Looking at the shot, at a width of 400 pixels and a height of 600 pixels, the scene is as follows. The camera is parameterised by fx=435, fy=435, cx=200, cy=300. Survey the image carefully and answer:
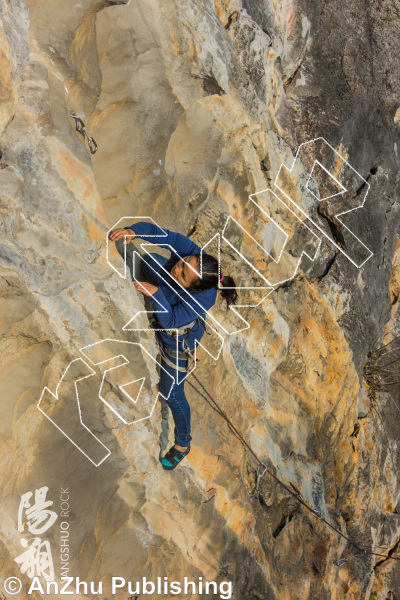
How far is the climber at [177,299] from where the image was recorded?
8.57ft

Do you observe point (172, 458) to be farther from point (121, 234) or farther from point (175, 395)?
point (121, 234)

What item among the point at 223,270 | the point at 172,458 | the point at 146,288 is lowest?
the point at 172,458

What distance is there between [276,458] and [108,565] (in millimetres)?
1835

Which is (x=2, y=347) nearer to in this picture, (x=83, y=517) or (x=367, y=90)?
(x=83, y=517)

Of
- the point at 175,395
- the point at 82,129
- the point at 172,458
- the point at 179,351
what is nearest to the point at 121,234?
the point at 82,129

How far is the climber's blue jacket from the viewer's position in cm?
263

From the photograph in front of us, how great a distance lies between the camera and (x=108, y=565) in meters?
2.74

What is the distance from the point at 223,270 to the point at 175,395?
1.27m

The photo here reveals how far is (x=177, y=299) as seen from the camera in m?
A: 2.69

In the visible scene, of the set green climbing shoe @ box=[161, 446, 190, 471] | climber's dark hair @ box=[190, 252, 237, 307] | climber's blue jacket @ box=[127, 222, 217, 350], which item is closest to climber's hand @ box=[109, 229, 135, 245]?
climber's blue jacket @ box=[127, 222, 217, 350]

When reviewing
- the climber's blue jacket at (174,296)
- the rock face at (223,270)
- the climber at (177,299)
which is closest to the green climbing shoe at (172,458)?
the climber at (177,299)

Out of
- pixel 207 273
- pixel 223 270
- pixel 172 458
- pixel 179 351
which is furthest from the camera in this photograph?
pixel 223 270

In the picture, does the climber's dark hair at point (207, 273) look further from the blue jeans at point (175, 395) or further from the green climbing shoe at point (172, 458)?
the green climbing shoe at point (172, 458)

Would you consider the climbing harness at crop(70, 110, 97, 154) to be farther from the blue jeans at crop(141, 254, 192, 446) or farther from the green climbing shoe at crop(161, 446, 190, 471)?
the green climbing shoe at crop(161, 446, 190, 471)
